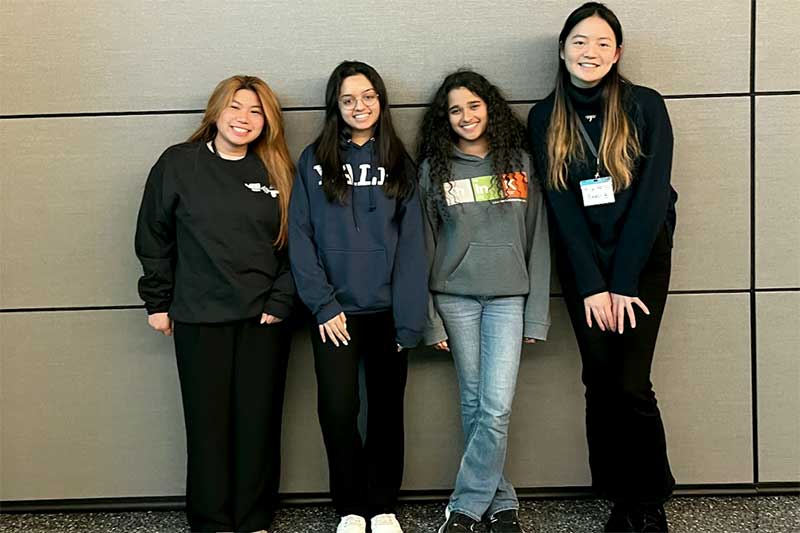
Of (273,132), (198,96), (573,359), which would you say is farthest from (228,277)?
(573,359)

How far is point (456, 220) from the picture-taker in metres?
2.48

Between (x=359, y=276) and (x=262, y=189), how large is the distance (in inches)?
17.3

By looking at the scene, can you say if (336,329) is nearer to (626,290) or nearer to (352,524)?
(352,524)

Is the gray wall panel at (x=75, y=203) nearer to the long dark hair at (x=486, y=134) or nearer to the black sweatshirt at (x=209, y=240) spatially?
the black sweatshirt at (x=209, y=240)

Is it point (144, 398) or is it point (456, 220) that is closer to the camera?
point (456, 220)

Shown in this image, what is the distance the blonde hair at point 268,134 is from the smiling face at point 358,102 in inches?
10.0

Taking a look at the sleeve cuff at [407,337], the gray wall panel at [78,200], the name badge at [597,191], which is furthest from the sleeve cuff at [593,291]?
the gray wall panel at [78,200]

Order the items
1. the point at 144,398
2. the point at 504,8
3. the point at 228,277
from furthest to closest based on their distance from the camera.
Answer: the point at 144,398, the point at 504,8, the point at 228,277

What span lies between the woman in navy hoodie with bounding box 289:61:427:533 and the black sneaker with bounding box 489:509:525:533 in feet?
1.07

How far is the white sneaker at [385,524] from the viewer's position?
8.39ft

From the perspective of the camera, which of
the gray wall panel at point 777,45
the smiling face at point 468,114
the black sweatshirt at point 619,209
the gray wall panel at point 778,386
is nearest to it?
the black sweatshirt at point 619,209

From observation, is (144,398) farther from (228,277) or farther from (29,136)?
(29,136)

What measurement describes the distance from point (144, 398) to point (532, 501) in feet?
4.80

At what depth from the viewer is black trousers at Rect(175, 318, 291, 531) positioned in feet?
8.25
